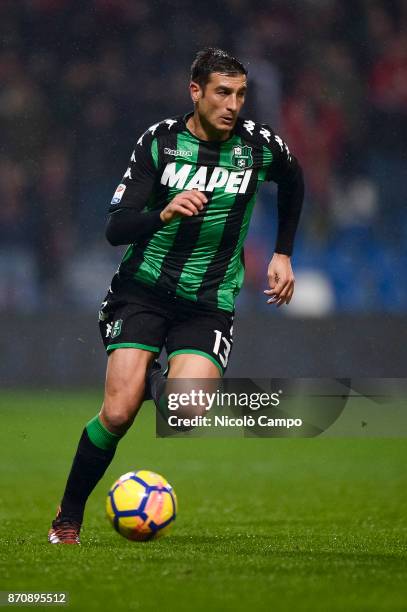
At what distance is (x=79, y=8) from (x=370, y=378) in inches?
208

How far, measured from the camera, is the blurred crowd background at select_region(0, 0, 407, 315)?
1273 cm

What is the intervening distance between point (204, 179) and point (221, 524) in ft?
5.70

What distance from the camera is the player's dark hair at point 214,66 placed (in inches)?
212

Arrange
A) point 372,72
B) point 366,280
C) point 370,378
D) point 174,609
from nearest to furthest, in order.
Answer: point 174,609 < point 370,378 < point 366,280 < point 372,72

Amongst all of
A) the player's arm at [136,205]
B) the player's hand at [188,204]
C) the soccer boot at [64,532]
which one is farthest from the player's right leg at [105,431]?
the player's hand at [188,204]

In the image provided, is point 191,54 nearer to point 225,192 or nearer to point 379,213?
point 379,213

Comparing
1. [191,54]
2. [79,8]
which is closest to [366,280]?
[191,54]

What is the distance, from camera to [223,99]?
5.35 metres

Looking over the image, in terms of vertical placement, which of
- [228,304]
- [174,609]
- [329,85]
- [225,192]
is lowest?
[174,609]

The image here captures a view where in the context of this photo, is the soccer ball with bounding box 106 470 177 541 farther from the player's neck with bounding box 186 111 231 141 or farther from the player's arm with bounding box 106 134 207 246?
the player's neck with bounding box 186 111 231 141

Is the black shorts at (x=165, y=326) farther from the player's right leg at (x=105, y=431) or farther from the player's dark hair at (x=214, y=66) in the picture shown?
the player's dark hair at (x=214, y=66)

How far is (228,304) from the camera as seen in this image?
5.51 metres

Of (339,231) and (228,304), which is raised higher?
(339,231)

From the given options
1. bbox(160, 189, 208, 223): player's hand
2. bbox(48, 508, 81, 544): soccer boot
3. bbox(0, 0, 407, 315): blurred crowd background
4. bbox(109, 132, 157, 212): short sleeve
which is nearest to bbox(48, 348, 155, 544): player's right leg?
bbox(48, 508, 81, 544): soccer boot
